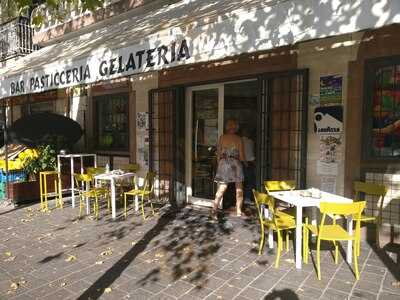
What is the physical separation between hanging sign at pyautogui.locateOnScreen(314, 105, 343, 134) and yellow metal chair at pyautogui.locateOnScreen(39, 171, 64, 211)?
17.3ft

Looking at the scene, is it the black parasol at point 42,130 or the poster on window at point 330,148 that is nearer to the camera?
the poster on window at point 330,148

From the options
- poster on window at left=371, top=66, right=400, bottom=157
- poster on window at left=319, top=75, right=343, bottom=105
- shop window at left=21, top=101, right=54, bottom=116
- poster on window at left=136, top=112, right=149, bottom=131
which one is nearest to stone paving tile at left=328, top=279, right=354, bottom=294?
poster on window at left=371, top=66, right=400, bottom=157

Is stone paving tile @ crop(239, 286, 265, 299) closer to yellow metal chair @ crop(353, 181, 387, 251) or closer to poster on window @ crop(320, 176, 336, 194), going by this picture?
yellow metal chair @ crop(353, 181, 387, 251)

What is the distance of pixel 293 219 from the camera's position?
4570 millimetres

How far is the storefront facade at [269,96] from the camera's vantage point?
4039 millimetres

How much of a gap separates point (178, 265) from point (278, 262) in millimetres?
1210

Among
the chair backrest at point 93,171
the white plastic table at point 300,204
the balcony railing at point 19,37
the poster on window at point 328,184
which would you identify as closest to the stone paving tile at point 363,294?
the white plastic table at point 300,204

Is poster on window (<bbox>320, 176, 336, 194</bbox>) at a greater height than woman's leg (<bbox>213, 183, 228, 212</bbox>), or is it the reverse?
poster on window (<bbox>320, 176, 336, 194</bbox>)

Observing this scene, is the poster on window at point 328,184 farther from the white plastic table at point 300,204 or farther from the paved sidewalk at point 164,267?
the paved sidewalk at point 164,267

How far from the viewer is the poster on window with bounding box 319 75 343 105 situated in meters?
5.26

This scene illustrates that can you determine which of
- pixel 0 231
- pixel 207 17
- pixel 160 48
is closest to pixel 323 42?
pixel 207 17

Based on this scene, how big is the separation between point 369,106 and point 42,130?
6529mm

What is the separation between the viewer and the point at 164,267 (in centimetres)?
423

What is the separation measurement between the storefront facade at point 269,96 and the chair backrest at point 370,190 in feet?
0.41
